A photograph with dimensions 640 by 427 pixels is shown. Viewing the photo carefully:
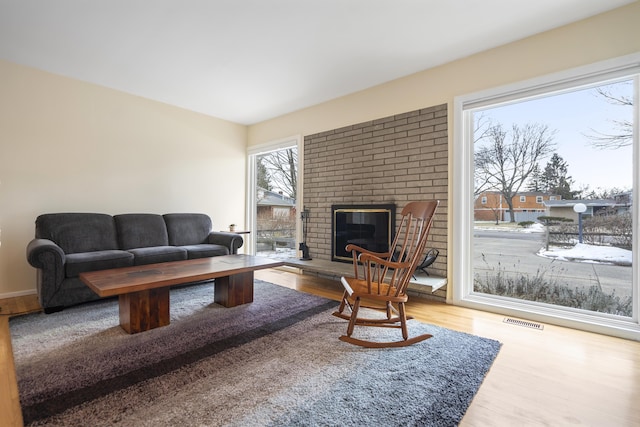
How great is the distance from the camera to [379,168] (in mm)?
3590

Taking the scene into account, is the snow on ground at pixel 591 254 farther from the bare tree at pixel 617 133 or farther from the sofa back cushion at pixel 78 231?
the sofa back cushion at pixel 78 231

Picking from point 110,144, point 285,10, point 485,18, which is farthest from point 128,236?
point 485,18

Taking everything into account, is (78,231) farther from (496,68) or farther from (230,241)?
(496,68)

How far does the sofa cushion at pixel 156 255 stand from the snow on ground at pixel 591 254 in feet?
12.5

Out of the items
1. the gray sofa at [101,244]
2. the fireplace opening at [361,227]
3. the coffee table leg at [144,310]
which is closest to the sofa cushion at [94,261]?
the gray sofa at [101,244]

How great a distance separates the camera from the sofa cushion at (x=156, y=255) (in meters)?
3.24

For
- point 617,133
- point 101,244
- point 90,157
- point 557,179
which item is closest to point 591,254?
point 557,179

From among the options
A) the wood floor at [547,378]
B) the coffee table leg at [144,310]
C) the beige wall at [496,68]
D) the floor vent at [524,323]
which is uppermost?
the beige wall at [496,68]

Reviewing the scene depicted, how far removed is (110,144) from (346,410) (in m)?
4.20

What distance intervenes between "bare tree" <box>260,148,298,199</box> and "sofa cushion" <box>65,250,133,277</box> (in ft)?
8.09

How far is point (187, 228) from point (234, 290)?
1.81 meters

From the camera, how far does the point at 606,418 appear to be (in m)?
1.36

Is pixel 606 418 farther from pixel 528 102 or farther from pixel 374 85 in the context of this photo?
pixel 374 85

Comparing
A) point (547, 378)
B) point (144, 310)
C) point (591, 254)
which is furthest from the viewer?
point (591, 254)
